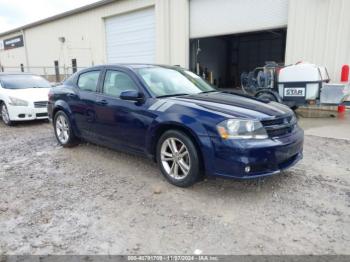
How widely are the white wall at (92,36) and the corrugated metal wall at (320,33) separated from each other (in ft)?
15.0

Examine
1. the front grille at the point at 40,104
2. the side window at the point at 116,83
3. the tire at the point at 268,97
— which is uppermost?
the side window at the point at 116,83

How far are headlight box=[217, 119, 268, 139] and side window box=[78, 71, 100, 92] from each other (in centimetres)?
245

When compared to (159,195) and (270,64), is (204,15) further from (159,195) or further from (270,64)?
(159,195)

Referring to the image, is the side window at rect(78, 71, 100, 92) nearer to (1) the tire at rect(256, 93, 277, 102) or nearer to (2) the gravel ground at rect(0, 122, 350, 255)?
(2) the gravel ground at rect(0, 122, 350, 255)

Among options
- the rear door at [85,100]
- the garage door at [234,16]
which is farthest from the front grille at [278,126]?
the garage door at [234,16]

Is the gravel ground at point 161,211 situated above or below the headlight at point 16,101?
below

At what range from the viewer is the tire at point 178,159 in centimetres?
339

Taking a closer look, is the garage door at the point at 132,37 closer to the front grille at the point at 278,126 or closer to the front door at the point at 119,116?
the front door at the point at 119,116

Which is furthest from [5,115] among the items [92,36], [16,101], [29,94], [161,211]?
[92,36]

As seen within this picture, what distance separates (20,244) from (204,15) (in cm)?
1086

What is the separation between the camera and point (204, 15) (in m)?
11.6

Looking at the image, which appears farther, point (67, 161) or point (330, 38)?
point (330, 38)

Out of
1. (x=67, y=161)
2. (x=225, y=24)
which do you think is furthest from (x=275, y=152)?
(x=225, y=24)

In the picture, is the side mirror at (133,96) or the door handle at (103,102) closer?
the side mirror at (133,96)
